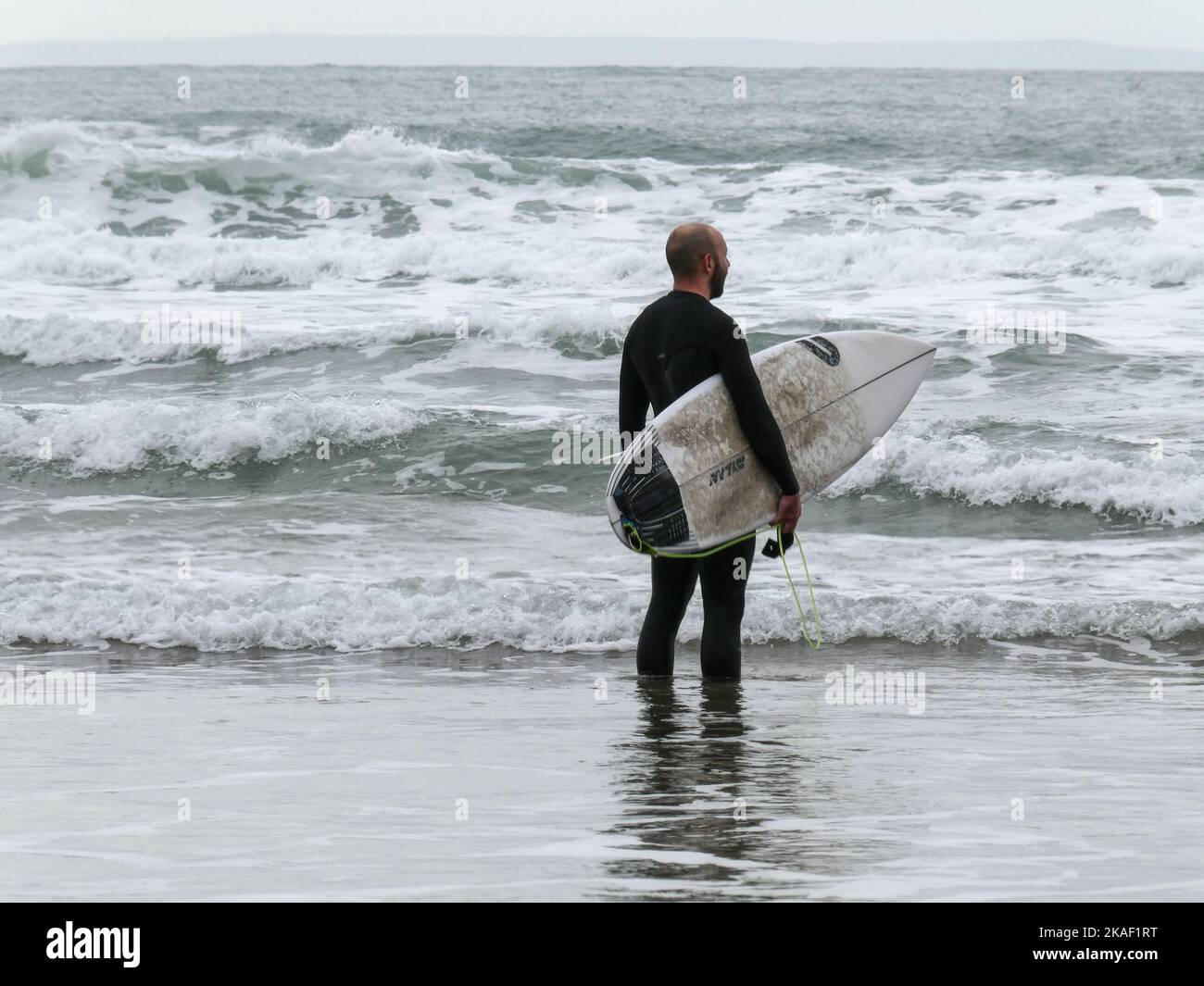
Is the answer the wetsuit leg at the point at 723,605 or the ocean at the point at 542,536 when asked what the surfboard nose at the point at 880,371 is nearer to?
the wetsuit leg at the point at 723,605

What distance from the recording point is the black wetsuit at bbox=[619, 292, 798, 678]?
4.53 metres

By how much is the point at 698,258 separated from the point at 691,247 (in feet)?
0.14

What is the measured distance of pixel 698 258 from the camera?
4.56 m

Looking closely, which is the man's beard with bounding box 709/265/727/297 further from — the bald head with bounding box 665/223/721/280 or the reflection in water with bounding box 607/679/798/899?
the reflection in water with bounding box 607/679/798/899

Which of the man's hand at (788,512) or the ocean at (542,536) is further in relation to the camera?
the man's hand at (788,512)

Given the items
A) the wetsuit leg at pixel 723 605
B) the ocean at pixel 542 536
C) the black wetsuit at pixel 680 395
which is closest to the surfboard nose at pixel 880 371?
the black wetsuit at pixel 680 395

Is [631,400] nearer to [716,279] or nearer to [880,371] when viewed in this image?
[716,279]

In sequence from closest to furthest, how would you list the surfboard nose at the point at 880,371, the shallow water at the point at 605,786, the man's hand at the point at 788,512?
the shallow water at the point at 605,786
the man's hand at the point at 788,512
the surfboard nose at the point at 880,371

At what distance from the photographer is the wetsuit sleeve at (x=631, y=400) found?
4801 millimetres

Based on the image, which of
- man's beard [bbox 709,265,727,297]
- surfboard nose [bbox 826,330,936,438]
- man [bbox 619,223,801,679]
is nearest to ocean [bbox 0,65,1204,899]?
man [bbox 619,223,801,679]

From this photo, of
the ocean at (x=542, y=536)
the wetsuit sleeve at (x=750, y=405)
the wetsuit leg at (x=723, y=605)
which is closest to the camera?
the ocean at (x=542, y=536)

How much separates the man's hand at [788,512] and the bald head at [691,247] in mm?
774

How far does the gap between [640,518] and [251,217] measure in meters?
15.7
